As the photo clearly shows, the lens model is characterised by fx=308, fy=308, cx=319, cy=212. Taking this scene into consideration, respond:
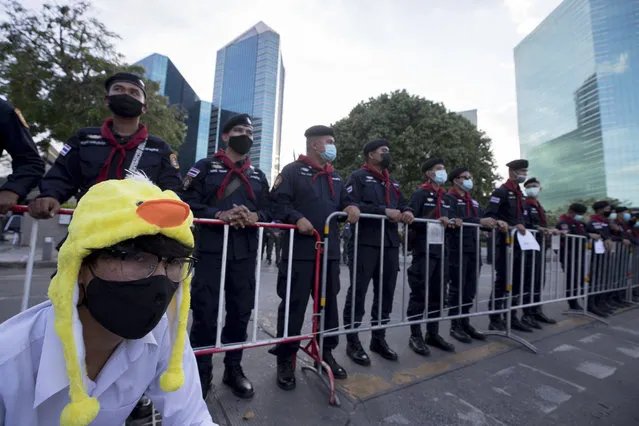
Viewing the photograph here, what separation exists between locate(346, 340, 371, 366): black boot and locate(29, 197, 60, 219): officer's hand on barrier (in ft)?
8.95

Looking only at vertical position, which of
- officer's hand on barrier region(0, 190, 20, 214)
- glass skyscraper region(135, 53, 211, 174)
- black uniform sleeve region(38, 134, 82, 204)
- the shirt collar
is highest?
glass skyscraper region(135, 53, 211, 174)

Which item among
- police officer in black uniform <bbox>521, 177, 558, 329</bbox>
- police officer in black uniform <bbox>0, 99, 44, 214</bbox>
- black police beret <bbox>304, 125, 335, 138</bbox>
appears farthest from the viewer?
police officer in black uniform <bbox>521, 177, 558, 329</bbox>

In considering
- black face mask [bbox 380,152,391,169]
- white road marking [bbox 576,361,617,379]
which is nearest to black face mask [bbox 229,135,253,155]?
black face mask [bbox 380,152,391,169]

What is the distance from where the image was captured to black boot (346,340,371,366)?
3.04m

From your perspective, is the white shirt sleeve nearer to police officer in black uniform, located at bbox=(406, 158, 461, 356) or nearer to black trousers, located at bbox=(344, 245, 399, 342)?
black trousers, located at bbox=(344, 245, 399, 342)

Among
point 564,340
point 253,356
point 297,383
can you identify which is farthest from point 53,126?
point 564,340

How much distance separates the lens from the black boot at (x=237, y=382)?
2354mm

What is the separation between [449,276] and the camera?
423 cm

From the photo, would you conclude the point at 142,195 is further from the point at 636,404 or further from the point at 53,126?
the point at 53,126

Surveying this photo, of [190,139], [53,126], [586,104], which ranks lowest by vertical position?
[53,126]

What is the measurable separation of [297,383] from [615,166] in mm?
63041

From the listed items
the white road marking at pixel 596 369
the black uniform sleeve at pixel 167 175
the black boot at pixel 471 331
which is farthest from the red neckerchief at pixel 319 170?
the white road marking at pixel 596 369

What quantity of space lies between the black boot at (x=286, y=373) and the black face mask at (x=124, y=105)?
2356 mm

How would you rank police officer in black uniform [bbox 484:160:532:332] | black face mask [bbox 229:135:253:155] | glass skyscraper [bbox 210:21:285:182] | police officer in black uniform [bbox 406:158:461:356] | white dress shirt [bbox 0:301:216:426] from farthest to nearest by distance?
1. glass skyscraper [bbox 210:21:285:182]
2. police officer in black uniform [bbox 484:160:532:332]
3. police officer in black uniform [bbox 406:158:461:356]
4. black face mask [bbox 229:135:253:155]
5. white dress shirt [bbox 0:301:216:426]
